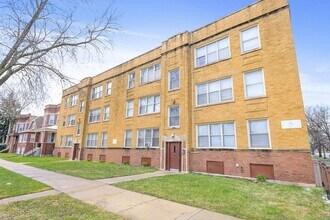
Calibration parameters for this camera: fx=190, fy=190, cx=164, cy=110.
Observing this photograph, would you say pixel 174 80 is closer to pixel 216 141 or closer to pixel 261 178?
pixel 216 141

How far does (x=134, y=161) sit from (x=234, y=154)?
933 centimetres

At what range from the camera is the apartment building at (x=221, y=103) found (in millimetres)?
10500

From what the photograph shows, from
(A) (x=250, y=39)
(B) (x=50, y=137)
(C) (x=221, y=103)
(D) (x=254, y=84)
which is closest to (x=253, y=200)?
(C) (x=221, y=103)

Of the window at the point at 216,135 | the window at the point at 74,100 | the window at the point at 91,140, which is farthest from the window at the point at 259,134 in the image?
the window at the point at 74,100

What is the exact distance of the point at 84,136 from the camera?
80.1ft

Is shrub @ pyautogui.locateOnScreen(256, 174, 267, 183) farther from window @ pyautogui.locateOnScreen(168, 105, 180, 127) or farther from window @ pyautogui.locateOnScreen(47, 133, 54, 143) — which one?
window @ pyautogui.locateOnScreen(47, 133, 54, 143)

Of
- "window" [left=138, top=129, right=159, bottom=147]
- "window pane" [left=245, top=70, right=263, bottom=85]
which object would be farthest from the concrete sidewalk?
"window pane" [left=245, top=70, right=263, bottom=85]

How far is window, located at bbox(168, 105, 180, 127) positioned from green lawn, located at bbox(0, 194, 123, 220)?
9.92m

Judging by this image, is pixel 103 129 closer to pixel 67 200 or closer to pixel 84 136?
pixel 84 136

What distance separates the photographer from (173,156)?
14.6m

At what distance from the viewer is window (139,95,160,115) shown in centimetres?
1715

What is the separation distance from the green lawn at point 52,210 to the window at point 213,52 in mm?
12307

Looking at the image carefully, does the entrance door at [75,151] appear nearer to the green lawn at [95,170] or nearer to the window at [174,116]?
the green lawn at [95,170]

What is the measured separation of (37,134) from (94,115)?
19.0 m
